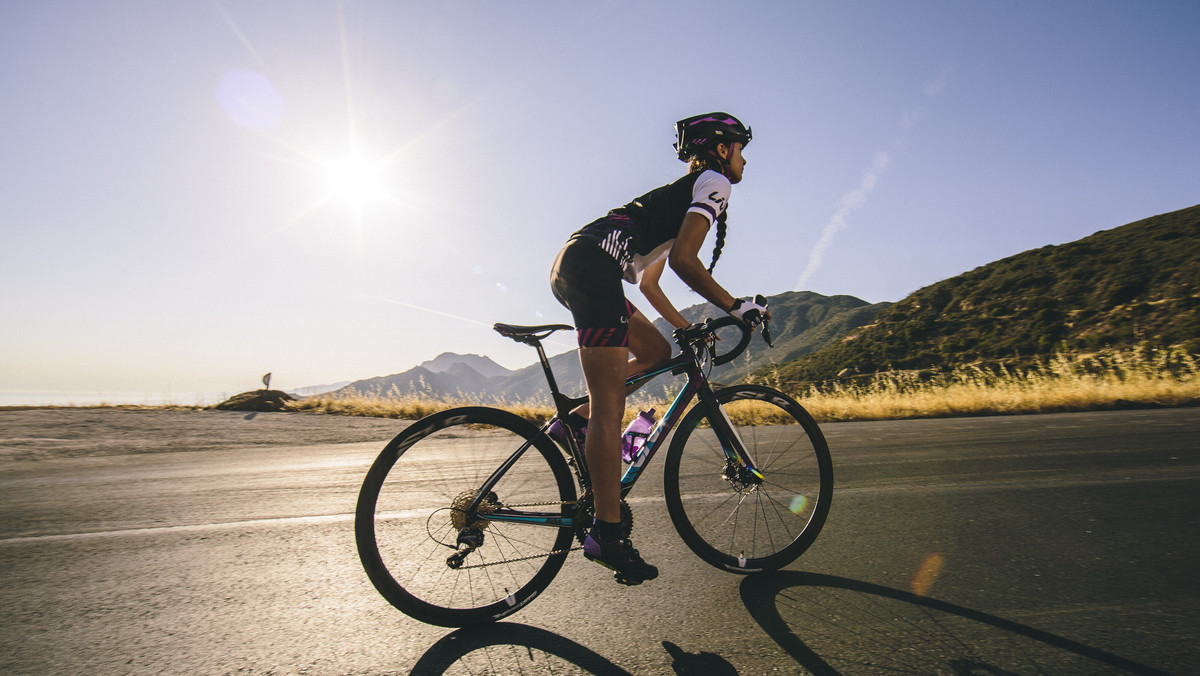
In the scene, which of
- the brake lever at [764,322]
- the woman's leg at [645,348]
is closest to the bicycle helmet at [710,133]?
the brake lever at [764,322]

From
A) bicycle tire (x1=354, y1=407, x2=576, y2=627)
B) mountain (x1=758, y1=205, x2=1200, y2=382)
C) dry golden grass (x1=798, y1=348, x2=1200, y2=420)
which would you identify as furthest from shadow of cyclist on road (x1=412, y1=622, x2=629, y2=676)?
mountain (x1=758, y1=205, x2=1200, y2=382)

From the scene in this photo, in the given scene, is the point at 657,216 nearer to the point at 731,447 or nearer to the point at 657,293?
the point at 657,293

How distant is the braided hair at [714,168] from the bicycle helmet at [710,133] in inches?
0.9

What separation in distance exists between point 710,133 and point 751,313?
Answer: 1.01m

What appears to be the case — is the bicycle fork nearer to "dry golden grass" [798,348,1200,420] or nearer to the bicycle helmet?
the bicycle helmet

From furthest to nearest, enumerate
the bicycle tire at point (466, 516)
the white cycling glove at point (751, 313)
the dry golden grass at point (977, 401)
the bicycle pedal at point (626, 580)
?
the dry golden grass at point (977, 401) < the white cycling glove at point (751, 313) < the bicycle pedal at point (626, 580) < the bicycle tire at point (466, 516)

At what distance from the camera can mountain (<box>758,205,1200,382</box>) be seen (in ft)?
108

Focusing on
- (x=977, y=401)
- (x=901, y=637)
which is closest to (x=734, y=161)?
(x=901, y=637)

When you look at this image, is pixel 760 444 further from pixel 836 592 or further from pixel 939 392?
pixel 939 392

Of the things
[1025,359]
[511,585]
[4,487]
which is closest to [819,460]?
[511,585]

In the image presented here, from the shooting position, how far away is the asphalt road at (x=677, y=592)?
5.94ft

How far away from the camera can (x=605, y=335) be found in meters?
2.40

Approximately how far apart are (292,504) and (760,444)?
11.8ft

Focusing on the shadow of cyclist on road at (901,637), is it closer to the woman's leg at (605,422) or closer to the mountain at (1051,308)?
the woman's leg at (605,422)
